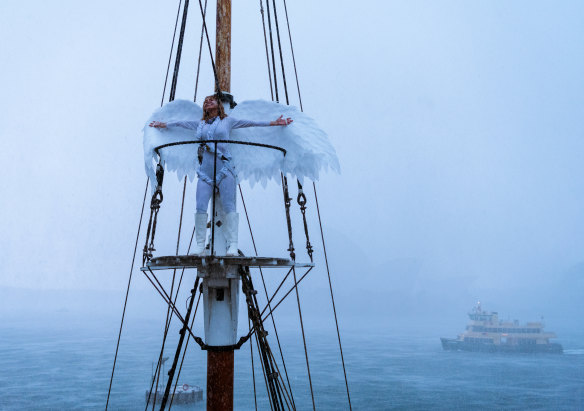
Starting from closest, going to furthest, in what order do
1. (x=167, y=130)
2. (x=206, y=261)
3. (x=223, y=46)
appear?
(x=206, y=261) → (x=223, y=46) → (x=167, y=130)

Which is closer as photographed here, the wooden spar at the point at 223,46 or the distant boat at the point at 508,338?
the wooden spar at the point at 223,46

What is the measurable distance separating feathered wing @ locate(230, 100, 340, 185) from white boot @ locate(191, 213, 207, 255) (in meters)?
1.33

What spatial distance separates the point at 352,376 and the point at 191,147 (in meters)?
67.8

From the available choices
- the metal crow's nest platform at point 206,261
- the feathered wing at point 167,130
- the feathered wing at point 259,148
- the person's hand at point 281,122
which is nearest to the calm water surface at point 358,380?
the feathered wing at point 259,148

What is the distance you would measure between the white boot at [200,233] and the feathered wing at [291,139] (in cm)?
133

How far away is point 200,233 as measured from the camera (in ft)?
20.1

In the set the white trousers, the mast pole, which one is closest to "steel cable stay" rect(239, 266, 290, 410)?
the mast pole

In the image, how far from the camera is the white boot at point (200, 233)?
603cm

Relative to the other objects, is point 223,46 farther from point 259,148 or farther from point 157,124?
point 259,148

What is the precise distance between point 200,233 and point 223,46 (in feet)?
7.85

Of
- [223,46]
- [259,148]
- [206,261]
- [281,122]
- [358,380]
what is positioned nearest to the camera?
[206,261]

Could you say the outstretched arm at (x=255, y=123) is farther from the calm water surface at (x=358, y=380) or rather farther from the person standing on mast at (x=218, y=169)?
the calm water surface at (x=358, y=380)

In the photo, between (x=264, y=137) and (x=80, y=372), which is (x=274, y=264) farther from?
(x=80, y=372)

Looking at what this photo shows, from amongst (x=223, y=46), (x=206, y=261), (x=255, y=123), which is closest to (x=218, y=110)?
(x=255, y=123)
